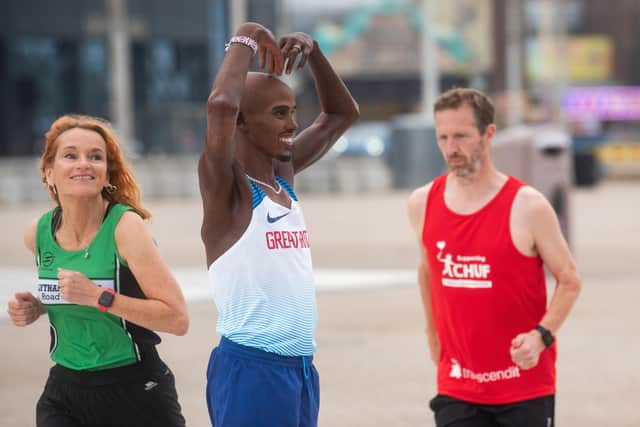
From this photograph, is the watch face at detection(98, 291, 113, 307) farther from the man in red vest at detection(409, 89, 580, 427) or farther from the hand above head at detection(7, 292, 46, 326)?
the man in red vest at detection(409, 89, 580, 427)

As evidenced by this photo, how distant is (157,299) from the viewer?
15.0 ft

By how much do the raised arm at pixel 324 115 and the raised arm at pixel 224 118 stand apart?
17.7 inches

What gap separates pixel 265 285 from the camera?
4.12 metres

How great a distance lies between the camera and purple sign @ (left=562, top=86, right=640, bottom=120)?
7412 cm

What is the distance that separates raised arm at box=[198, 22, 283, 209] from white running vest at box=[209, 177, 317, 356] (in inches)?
5.6

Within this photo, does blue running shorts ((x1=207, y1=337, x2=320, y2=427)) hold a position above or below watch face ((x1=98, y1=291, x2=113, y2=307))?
below

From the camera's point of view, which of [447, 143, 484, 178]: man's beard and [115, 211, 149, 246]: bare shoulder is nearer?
[115, 211, 149, 246]: bare shoulder

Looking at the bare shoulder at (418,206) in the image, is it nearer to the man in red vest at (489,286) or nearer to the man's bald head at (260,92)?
the man in red vest at (489,286)

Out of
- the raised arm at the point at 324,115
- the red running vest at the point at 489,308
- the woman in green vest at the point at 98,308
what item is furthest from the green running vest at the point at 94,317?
the red running vest at the point at 489,308

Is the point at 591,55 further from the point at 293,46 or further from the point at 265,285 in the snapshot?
the point at 265,285

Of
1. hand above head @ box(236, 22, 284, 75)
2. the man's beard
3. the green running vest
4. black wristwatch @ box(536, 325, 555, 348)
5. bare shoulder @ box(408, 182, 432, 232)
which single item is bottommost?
black wristwatch @ box(536, 325, 555, 348)

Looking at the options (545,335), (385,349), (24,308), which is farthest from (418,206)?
(385,349)

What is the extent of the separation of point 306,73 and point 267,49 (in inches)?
2255

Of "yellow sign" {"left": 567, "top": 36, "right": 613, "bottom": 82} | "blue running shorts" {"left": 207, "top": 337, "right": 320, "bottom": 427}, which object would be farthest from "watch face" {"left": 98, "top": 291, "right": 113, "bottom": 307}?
"yellow sign" {"left": 567, "top": 36, "right": 613, "bottom": 82}
